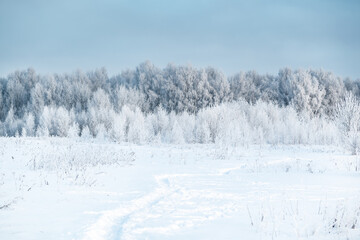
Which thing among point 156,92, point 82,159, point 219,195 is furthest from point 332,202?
point 156,92

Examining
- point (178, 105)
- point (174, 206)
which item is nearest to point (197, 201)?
point (174, 206)

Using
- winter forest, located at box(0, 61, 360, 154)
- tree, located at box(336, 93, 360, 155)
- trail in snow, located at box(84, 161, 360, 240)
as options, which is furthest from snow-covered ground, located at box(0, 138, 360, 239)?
winter forest, located at box(0, 61, 360, 154)

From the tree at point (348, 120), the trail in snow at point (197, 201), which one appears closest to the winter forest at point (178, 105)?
the tree at point (348, 120)

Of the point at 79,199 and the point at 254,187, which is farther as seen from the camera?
the point at 254,187

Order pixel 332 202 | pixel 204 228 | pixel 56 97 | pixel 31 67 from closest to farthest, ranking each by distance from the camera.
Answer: pixel 204 228 → pixel 332 202 → pixel 56 97 → pixel 31 67

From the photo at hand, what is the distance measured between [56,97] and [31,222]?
52.9 m

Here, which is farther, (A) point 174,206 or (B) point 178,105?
(B) point 178,105

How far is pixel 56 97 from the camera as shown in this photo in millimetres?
55031

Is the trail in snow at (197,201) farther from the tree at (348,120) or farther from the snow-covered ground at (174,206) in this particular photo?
the tree at (348,120)

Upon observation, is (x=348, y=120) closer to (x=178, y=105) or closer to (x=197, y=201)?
(x=197, y=201)

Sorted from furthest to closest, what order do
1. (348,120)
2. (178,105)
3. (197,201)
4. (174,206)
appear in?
(178,105), (348,120), (197,201), (174,206)

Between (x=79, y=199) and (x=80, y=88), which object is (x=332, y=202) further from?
(x=80, y=88)

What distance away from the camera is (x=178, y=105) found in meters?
52.1

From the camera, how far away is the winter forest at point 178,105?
31906mm
